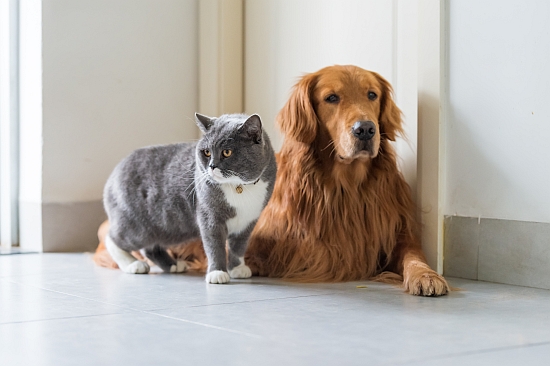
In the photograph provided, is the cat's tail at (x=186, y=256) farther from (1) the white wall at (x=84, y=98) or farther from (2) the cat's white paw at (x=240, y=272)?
(1) the white wall at (x=84, y=98)

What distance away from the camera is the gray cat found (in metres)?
2.03

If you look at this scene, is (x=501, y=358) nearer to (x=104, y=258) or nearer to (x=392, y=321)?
(x=392, y=321)

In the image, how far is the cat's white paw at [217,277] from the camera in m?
2.06

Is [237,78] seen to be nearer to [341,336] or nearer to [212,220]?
[212,220]

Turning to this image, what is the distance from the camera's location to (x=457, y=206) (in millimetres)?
2223

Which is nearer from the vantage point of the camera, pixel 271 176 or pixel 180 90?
pixel 271 176

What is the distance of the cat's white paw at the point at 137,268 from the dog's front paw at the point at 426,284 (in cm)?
92

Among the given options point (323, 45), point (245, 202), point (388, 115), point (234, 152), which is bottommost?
point (245, 202)

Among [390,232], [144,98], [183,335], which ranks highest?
[144,98]

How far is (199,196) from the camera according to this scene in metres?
2.13

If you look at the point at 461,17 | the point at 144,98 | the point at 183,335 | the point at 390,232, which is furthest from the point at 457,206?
the point at 144,98

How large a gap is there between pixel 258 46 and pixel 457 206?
136cm

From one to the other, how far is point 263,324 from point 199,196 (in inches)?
29.3

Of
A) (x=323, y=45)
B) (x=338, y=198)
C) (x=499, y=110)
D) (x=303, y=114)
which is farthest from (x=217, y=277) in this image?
(x=323, y=45)
